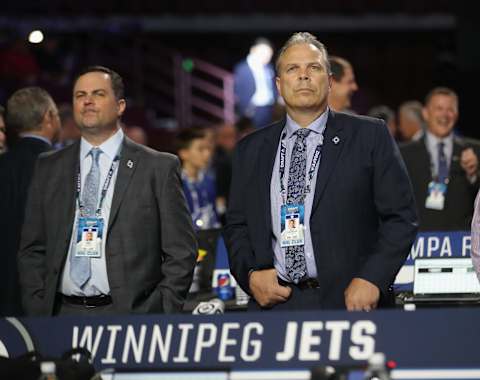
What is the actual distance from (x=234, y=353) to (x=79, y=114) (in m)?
2.10

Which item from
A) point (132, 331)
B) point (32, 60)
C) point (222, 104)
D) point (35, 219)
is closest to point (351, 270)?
point (132, 331)

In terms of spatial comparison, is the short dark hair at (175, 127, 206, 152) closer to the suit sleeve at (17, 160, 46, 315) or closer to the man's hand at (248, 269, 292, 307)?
the suit sleeve at (17, 160, 46, 315)

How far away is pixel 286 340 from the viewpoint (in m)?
4.11

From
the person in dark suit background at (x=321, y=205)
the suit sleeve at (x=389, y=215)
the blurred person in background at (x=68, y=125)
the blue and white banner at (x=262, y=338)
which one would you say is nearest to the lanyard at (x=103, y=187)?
the person in dark suit background at (x=321, y=205)

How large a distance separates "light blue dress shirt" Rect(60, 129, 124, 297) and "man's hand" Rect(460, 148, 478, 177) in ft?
12.2

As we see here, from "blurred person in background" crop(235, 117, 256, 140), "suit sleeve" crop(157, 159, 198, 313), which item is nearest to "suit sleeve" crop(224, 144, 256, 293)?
"suit sleeve" crop(157, 159, 198, 313)

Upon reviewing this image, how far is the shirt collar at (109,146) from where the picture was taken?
19.3 ft

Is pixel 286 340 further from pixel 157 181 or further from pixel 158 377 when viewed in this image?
pixel 157 181

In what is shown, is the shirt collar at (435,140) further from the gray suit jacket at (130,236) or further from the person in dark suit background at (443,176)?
the gray suit jacket at (130,236)

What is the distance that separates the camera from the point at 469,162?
8.93 meters

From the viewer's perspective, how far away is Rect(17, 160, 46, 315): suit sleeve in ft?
19.2

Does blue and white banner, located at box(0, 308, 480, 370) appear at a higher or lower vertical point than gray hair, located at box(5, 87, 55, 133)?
lower

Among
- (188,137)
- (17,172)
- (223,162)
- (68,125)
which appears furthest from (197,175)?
(17,172)

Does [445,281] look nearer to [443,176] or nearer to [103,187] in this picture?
[103,187]
